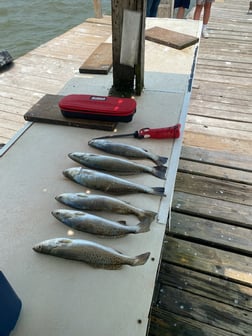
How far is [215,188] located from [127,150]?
1431mm

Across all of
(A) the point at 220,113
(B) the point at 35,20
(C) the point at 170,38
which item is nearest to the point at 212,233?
(A) the point at 220,113

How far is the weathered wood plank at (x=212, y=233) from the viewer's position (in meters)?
2.52

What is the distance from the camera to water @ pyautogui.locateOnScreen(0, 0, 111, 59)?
322 inches

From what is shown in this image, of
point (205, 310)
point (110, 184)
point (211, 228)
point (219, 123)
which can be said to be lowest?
point (205, 310)

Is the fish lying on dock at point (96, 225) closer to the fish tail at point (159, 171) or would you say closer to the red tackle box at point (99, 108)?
the fish tail at point (159, 171)

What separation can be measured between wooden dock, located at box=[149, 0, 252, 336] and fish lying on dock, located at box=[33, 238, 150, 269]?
97 cm

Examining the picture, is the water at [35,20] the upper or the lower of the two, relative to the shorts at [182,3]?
lower

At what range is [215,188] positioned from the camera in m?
3.04

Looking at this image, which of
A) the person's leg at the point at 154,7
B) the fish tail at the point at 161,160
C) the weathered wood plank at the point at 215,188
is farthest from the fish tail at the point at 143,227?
the person's leg at the point at 154,7

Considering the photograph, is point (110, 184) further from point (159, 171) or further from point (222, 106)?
point (222, 106)

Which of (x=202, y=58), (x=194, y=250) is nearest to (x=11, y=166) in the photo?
(x=194, y=250)

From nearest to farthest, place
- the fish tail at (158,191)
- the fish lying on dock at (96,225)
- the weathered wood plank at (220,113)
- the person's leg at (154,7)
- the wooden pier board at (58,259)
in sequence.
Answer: the wooden pier board at (58,259) → the fish lying on dock at (96,225) → the fish tail at (158,191) → the weathered wood plank at (220,113) → the person's leg at (154,7)

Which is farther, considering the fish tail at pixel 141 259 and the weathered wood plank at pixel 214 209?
the weathered wood plank at pixel 214 209

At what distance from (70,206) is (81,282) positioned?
47 centimetres
